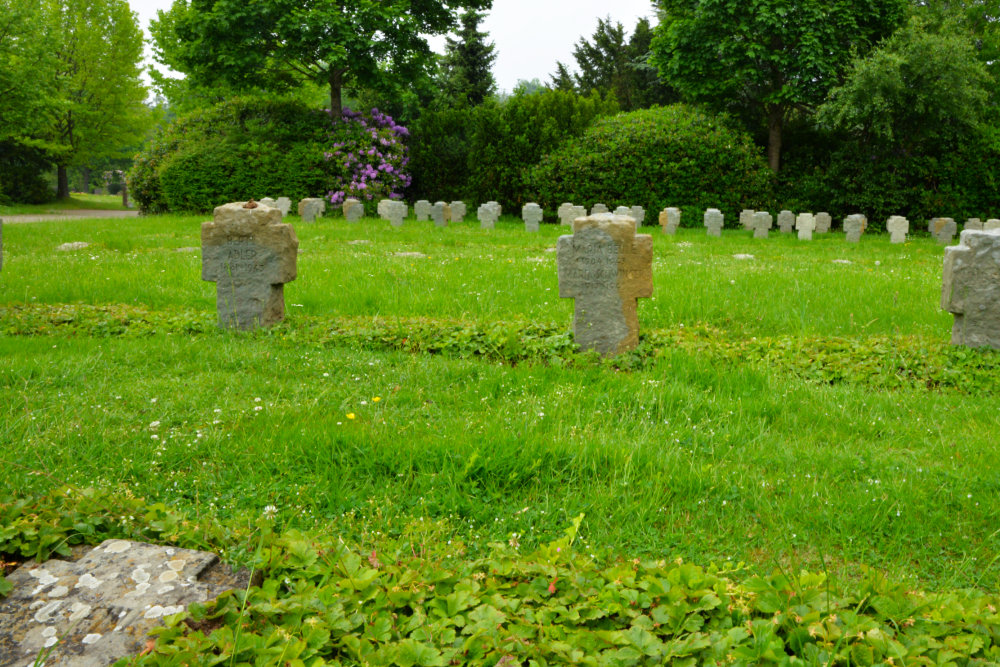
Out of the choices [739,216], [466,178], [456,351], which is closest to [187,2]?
[466,178]

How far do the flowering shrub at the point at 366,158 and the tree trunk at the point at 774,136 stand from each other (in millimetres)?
11721

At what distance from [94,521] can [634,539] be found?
250 cm

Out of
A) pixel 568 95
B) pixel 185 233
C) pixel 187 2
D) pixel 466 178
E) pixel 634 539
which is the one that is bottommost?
pixel 634 539

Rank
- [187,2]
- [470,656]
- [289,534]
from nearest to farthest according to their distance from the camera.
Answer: [470,656]
[289,534]
[187,2]

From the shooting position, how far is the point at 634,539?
363cm

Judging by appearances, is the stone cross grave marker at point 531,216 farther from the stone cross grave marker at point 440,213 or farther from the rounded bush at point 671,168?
the rounded bush at point 671,168

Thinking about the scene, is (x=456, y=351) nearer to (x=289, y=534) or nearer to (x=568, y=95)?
(x=289, y=534)

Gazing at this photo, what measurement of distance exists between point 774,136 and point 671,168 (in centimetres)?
441

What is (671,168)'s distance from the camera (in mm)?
22078

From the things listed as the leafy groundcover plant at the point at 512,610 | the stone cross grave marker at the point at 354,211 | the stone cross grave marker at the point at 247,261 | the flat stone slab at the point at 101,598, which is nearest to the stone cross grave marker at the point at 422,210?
the stone cross grave marker at the point at 354,211

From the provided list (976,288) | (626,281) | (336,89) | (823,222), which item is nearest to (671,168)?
(823,222)

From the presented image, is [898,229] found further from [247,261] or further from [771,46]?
[247,261]

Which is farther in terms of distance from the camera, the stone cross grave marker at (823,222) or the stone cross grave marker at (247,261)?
the stone cross grave marker at (823,222)

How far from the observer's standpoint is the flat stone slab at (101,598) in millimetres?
2568
